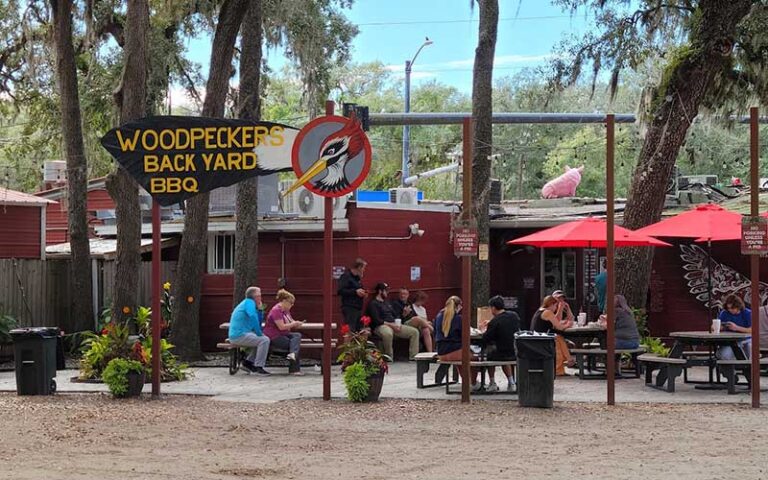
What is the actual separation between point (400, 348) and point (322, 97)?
17.7 feet

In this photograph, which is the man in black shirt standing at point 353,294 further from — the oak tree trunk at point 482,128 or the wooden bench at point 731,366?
the wooden bench at point 731,366

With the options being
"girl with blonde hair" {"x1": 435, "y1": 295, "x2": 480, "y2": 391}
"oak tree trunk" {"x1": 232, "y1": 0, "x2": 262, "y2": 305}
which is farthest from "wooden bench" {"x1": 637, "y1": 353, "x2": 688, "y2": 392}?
"oak tree trunk" {"x1": 232, "y1": 0, "x2": 262, "y2": 305}

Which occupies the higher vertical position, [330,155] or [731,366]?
[330,155]

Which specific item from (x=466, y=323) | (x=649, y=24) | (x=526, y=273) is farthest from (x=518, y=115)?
(x=466, y=323)

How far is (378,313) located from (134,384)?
17.5 ft

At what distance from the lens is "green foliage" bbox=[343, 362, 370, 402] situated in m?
12.9

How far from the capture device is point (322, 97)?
21578 mm

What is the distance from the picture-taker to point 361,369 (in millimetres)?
12969

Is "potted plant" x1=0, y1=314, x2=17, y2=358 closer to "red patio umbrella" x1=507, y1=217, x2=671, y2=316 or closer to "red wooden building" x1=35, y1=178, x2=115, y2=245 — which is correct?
"red wooden building" x1=35, y1=178, x2=115, y2=245

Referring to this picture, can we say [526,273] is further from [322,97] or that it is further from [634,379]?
[634,379]

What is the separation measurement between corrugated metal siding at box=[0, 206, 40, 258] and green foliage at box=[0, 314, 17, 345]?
11.8 ft

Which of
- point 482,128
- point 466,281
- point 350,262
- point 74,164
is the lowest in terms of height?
point 466,281

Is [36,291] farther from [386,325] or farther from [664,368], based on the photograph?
[664,368]

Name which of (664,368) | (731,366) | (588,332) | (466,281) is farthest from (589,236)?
(466,281)
